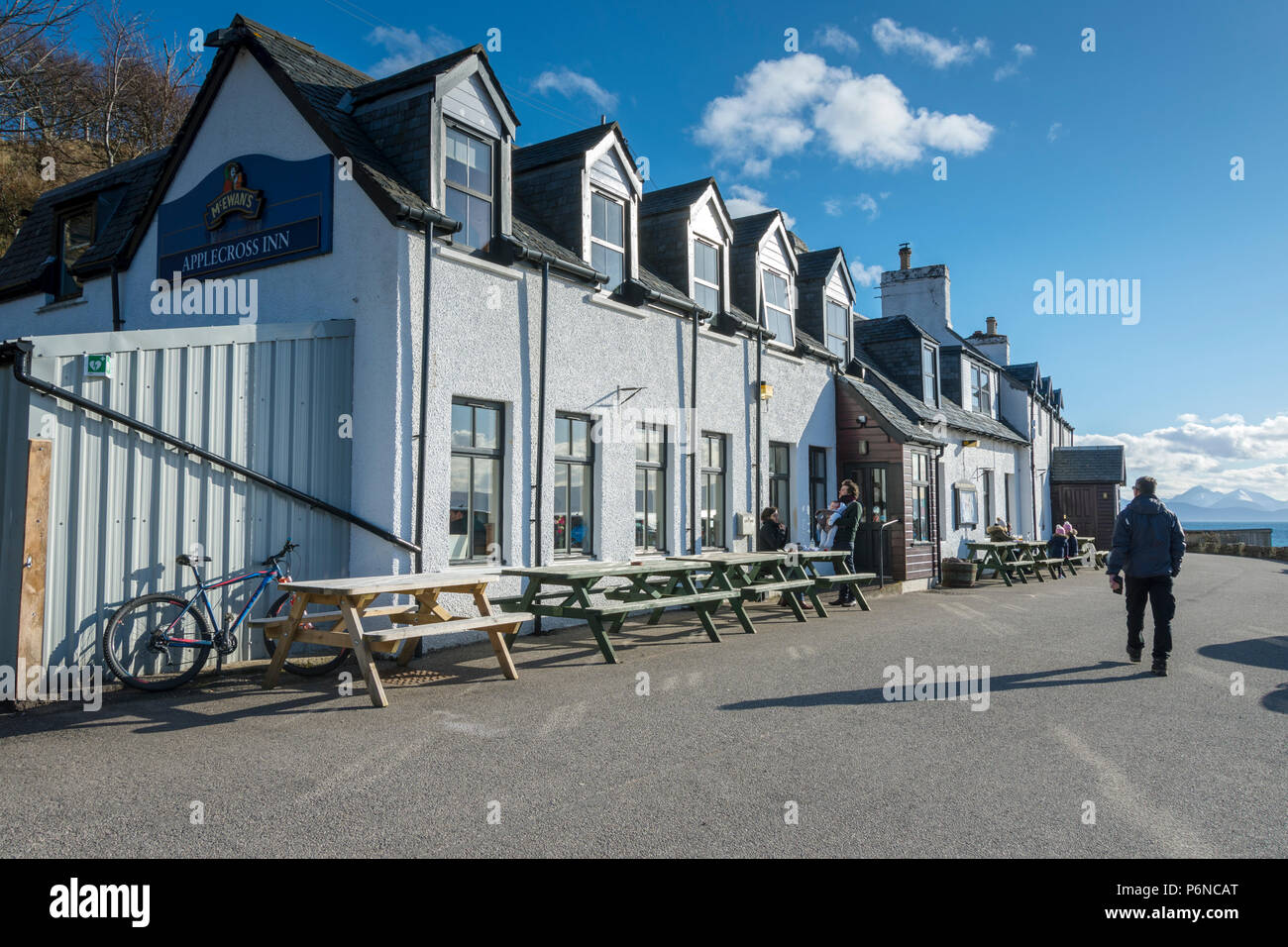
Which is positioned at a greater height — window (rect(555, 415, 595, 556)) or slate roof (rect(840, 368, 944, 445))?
slate roof (rect(840, 368, 944, 445))

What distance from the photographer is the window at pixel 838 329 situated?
19031mm

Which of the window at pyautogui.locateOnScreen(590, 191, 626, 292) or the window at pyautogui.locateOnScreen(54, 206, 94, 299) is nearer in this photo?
the window at pyautogui.locateOnScreen(590, 191, 626, 292)

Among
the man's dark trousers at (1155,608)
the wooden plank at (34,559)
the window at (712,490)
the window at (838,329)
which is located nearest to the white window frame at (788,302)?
the window at (838,329)

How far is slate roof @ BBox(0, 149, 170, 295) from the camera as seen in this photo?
13.2 metres

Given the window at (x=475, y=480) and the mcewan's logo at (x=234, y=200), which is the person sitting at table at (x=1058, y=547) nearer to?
the window at (x=475, y=480)

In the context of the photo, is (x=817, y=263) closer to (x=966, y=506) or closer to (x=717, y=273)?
(x=717, y=273)

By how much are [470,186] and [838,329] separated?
10.8 m

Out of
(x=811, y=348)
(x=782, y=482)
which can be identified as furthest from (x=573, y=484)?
(x=811, y=348)

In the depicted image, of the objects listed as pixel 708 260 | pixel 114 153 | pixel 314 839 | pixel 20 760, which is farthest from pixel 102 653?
pixel 114 153

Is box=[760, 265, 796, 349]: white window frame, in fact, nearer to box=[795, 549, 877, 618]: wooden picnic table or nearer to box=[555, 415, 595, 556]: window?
box=[795, 549, 877, 618]: wooden picnic table

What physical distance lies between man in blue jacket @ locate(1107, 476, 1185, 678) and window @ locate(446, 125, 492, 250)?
7.55 metres

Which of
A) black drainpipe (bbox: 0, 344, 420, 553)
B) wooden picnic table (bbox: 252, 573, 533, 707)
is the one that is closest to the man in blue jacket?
wooden picnic table (bbox: 252, 573, 533, 707)

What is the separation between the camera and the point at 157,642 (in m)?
7.45
